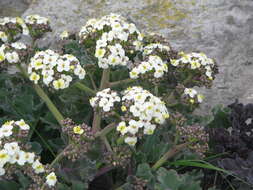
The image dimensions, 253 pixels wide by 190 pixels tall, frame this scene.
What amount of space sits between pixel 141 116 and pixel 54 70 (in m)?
0.61

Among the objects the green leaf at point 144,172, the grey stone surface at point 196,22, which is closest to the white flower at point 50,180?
the green leaf at point 144,172

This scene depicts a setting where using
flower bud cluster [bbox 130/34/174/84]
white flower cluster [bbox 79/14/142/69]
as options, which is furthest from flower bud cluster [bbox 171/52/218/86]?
white flower cluster [bbox 79/14/142/69]

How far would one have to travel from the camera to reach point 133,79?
107 inches

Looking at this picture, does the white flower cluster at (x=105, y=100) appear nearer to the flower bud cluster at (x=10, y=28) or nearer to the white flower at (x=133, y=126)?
the white flower at (x=133, y=126)

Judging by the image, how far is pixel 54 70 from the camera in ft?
8.12

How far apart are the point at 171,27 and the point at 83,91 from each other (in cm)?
161

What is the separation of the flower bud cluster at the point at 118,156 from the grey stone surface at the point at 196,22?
4.79ft

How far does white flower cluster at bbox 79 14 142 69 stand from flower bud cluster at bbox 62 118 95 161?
502 millimetres

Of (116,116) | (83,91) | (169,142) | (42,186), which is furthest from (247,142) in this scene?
(42,186)

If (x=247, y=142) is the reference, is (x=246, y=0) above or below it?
above

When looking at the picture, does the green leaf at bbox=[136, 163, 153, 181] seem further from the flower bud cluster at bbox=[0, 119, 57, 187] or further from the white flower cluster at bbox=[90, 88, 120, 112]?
the flower bud cluster at bbox=[0, 119, 57, 187]

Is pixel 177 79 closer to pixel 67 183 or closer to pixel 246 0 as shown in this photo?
pixel 67 183

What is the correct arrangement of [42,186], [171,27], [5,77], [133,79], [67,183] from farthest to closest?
[171,27], [5,77], [133,79], [67,183], [42,186]

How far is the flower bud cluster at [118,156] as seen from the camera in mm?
2234
